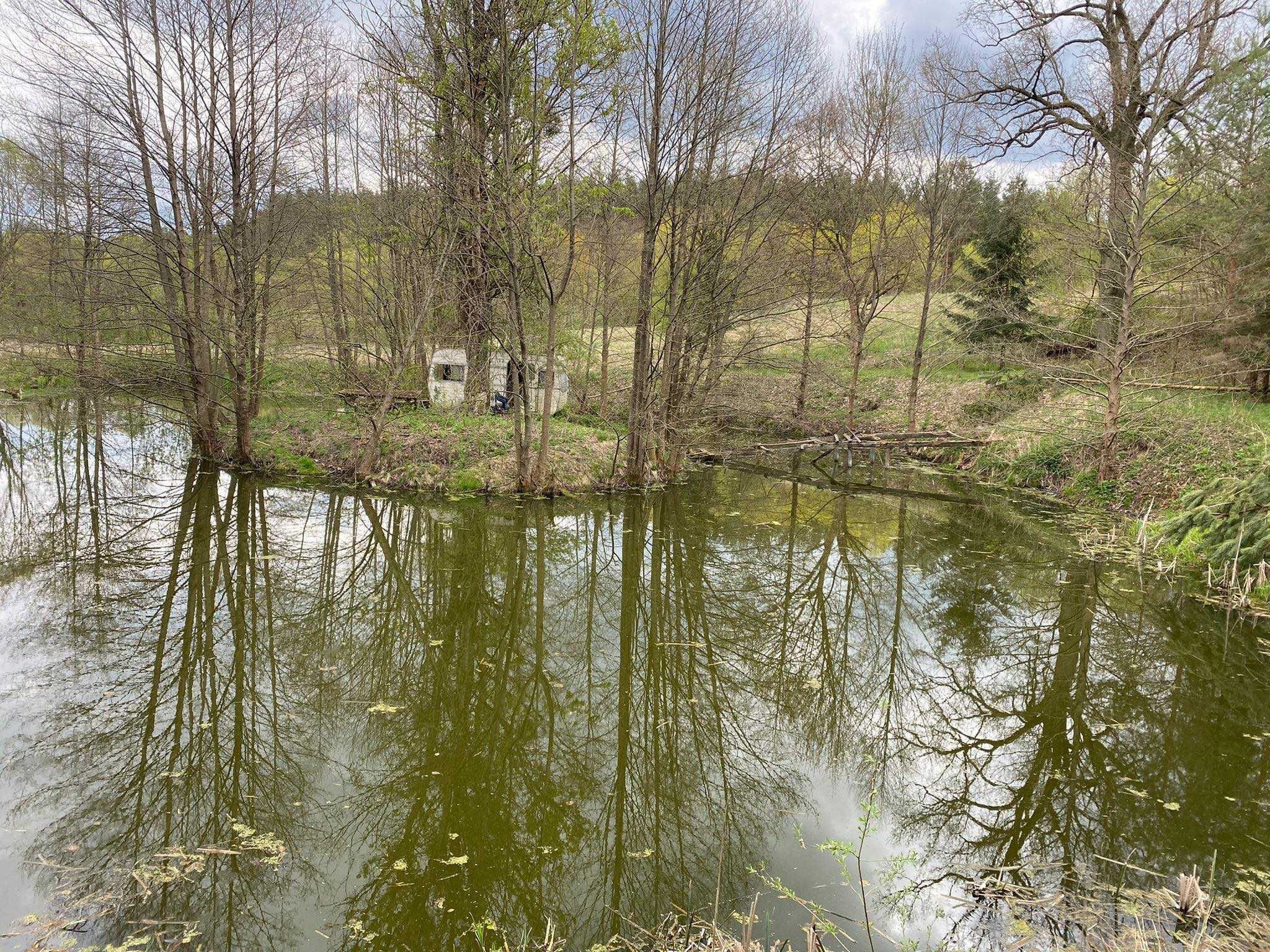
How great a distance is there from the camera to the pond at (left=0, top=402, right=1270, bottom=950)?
3721mm

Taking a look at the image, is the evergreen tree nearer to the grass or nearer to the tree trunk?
the tree trunk

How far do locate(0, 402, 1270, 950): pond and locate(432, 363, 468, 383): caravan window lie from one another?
24.1ft

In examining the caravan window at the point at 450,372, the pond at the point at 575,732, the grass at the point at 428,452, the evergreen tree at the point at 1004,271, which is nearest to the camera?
the pond at the point at 575,732

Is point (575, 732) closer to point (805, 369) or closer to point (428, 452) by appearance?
point (428, 452)

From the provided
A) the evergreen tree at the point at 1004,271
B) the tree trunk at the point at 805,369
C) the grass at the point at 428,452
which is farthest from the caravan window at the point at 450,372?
the evergreen tree at the point at 1004,271

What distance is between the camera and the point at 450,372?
17.1 m

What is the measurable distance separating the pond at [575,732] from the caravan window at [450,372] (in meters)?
7.33

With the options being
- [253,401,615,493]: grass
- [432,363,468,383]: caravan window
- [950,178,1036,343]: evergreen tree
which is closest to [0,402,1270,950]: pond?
[253,401,615,493]: grass

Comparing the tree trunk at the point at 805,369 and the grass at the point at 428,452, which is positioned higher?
the tree trunk at the point at 805,369

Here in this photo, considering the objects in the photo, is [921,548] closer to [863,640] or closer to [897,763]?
[863,640]

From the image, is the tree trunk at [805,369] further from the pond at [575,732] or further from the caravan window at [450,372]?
the pond at [575,732]

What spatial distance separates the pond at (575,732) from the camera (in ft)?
12.2

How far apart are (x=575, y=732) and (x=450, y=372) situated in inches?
518

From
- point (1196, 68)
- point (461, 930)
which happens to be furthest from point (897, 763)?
point (1196, 68)
